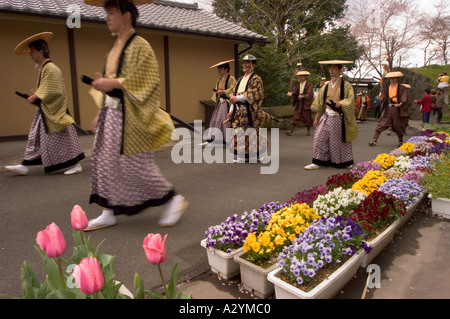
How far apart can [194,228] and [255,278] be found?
1.39 meters

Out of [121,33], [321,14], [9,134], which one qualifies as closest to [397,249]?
[121,33]

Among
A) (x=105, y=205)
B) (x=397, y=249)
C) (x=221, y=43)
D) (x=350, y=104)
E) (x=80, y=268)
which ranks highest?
(x=221, y=43)

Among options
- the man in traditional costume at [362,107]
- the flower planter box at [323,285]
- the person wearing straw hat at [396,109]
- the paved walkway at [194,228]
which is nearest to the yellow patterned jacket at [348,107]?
the paved walkway at [194,228]

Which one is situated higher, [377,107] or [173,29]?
[173,29]

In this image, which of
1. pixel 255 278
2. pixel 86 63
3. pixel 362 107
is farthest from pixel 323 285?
pixel 362 107

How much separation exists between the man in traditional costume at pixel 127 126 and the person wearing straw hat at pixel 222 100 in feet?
14.9

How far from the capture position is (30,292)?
1.52 meters

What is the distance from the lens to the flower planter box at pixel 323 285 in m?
2.19

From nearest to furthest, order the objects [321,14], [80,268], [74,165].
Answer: [80,268]
[74,165]
[321,14]

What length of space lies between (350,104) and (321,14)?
14.7m

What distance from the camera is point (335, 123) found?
6.48 metres

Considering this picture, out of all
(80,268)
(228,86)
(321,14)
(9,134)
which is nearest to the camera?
(80,268)

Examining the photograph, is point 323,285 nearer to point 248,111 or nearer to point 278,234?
point 278,234
